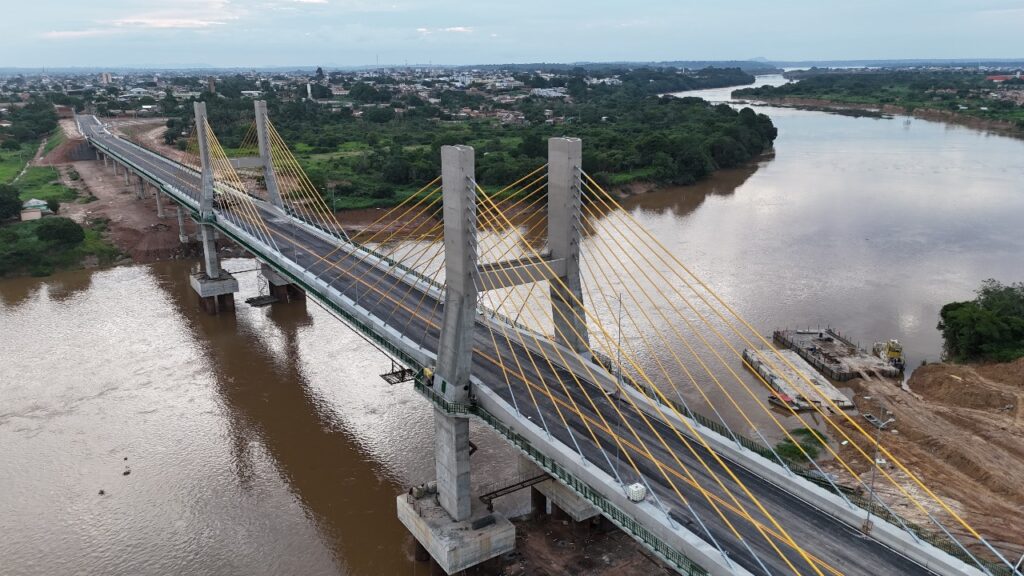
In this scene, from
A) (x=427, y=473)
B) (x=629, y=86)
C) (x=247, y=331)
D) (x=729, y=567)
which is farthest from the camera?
(x=629, y=86)

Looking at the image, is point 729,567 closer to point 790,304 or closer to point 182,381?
point 182,381

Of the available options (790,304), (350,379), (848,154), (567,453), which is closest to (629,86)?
(848,154)

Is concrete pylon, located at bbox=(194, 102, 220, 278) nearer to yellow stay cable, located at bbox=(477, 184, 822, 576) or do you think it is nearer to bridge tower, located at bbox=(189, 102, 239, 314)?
bridge tower, located at bbox=(189, 102, 239, 314)

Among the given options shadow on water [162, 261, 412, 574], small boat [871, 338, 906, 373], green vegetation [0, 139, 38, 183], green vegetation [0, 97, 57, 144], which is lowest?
shadow on water [162, 261, 412, 574]

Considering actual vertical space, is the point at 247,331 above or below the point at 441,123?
below

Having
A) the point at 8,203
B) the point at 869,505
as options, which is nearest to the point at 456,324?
the point at 869,505

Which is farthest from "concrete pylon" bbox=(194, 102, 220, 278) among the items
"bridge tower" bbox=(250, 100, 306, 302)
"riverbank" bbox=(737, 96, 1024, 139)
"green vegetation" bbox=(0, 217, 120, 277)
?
"riverbank" bbox=(737, 96, 1024, 139)
